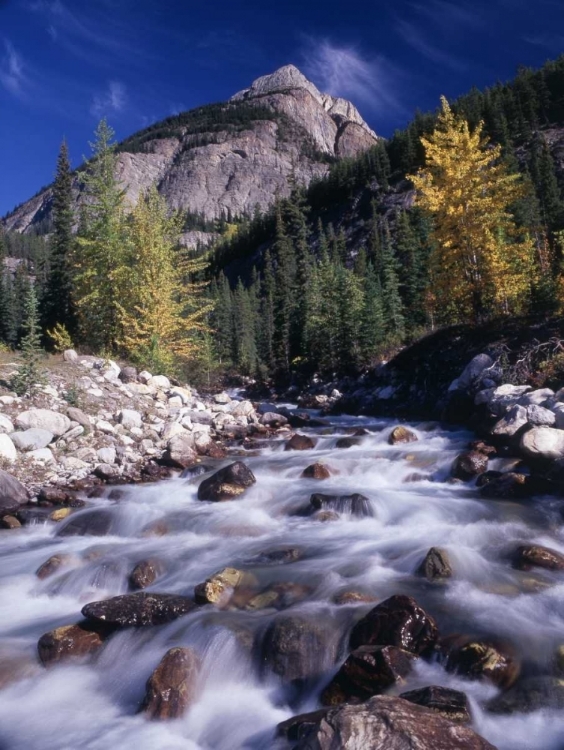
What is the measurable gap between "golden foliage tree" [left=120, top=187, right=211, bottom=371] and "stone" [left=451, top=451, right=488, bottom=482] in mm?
12200

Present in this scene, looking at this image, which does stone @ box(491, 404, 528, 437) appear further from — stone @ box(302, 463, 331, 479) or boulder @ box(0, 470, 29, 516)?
boulder @ box(0, 470, 29, 516)

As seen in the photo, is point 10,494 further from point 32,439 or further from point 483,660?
point 483,660

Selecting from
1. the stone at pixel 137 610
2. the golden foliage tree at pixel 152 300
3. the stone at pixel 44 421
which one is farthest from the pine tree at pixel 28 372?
the stone at pixel 137 610

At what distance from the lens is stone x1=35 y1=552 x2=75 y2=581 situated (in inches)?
315

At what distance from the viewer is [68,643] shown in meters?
6.04

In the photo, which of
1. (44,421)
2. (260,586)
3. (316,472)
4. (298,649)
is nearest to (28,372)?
(44,421)

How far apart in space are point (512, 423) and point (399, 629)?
7122 mm

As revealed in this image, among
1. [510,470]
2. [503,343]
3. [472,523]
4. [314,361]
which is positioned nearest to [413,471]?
[510,470]

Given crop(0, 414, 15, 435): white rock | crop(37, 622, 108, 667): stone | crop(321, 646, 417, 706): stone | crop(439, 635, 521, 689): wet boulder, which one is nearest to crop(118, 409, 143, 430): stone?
crop(0, 414, 15, 435): white rock

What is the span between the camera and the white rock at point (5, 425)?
11.6m

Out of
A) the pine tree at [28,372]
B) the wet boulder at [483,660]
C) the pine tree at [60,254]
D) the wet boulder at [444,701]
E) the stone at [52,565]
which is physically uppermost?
the pine tree at [60,254]

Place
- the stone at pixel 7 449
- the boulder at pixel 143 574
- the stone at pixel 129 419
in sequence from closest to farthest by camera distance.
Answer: the boulder at pixel 143 574, the stone at pixel 7 449, the stone at pixel 129 419

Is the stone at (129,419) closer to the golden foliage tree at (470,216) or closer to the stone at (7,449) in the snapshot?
the stone at (7,449)

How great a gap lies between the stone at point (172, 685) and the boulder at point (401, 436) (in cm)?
1012
